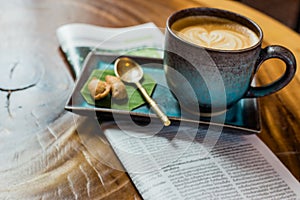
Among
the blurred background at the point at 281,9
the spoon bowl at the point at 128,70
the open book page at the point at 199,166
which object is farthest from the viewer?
the blurred background at the point at 281,9

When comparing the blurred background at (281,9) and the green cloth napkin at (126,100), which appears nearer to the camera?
the green cloth napkin at (126,100)

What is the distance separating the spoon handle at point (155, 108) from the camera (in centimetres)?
51

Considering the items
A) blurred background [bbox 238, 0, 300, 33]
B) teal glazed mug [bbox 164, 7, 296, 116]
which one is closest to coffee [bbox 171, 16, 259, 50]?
teal glazed mug [bbox 164, 7, 296, 116]

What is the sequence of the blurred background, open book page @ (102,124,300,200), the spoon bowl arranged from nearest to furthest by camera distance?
open book page @ (102,124,300,200) → the spoon bowl → the blurred background

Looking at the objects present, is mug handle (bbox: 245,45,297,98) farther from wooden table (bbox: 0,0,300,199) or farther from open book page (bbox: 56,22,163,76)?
open book page (bbox: 56,22,163,76)

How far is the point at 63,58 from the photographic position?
656 mm

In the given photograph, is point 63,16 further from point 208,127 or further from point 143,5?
point 208,127

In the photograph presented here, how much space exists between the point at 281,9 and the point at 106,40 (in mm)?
1309

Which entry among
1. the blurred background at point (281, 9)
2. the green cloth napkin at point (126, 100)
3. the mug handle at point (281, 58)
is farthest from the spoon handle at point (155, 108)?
the blurred background at point (281, 9)

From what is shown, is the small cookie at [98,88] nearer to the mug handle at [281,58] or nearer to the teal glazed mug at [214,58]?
the teal glazed mug at [214,58]

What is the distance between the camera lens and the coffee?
53cm

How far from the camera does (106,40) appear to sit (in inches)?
27.8

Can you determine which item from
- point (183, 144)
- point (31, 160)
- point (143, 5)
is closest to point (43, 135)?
point (31, 160)

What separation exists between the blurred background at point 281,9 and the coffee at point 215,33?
47.9 inches
